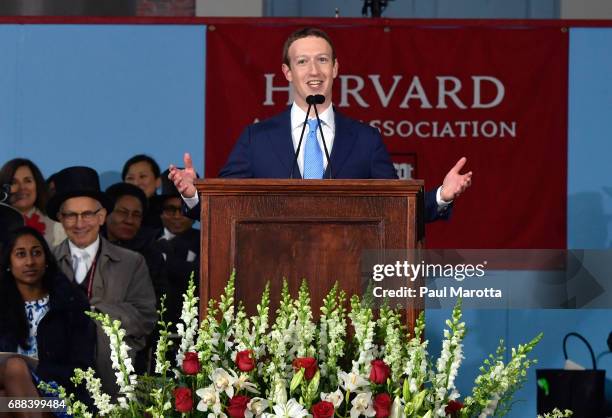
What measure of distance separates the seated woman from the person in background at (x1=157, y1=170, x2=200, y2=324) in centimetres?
60

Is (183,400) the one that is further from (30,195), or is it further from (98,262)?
(30,195)

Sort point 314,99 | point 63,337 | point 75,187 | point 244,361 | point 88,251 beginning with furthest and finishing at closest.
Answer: point 75,187 < point 88,251 < point 63,337 < point 314,99 < point 244,361

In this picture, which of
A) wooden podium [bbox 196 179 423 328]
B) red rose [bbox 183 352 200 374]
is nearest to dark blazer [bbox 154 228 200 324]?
wooden podium [bbox 196 179 423 328]

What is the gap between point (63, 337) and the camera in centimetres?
634

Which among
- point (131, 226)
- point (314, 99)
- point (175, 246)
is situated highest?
point (314, 99)

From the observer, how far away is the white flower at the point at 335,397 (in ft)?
10.3

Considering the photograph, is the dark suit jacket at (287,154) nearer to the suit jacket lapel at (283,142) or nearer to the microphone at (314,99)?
the suit jacket lapel at (283,142)

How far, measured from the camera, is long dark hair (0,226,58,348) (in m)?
6.43

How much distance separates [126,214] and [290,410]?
4239 mm

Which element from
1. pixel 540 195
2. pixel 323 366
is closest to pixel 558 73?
pixel 540 195

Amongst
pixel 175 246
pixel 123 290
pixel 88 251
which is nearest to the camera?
pixel 123 290

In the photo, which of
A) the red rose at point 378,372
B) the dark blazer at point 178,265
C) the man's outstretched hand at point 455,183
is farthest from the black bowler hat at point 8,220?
the red rose at point 378,372

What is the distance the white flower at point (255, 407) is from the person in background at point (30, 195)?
13.3 ft

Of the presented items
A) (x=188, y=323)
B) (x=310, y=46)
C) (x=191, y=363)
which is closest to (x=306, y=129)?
(x=310, y=46)
